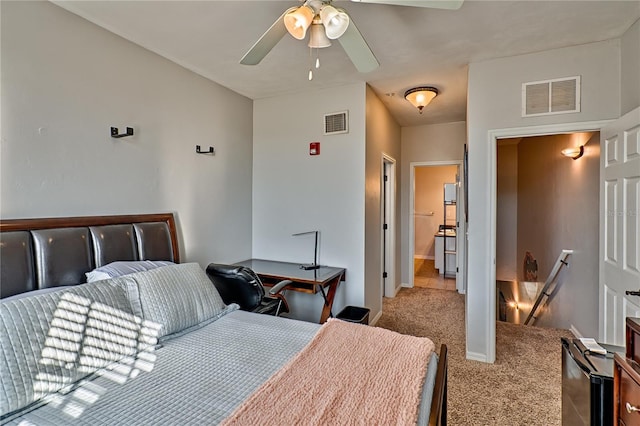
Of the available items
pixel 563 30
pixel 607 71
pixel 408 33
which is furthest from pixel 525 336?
pixel 408 33

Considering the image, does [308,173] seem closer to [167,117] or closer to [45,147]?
[167,117]

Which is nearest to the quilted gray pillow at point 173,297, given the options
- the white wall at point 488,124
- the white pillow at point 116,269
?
the white pillow at point 116,269

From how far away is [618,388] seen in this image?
47.1 inches

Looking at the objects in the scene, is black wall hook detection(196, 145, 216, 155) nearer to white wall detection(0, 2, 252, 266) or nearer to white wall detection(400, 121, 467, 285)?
white wall detection(0, 2, 252, 266)

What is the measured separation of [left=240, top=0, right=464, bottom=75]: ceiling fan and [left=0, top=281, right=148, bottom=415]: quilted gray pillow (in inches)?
64.7

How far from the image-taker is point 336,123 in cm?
338

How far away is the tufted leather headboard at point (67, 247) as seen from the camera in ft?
5.50

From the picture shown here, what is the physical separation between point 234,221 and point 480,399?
2878 millimetres

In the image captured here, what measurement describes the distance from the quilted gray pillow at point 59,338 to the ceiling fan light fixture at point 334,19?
1.78 meters

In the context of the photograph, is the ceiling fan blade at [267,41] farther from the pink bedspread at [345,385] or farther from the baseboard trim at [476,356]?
the baseboard trim at [476,356]

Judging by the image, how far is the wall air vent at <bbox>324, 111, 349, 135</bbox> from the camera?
3318 millimetres

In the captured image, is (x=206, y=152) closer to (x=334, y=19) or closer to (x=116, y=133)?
(x=116, y=133)

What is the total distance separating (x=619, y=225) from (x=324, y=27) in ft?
8.03

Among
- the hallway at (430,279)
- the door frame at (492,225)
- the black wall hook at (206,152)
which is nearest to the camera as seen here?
the door frame at (492,225)
